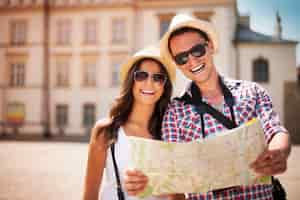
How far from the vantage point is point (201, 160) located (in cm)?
149

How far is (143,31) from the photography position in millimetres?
22266

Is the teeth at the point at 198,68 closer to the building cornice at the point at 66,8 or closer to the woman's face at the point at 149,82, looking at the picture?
the woman's face at the point at 149,82

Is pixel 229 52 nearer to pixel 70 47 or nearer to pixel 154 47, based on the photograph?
pixel 70 47

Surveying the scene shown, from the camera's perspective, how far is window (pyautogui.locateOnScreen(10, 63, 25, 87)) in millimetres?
23938

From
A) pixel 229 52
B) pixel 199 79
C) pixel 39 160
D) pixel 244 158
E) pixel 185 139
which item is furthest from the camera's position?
pixel 229 52

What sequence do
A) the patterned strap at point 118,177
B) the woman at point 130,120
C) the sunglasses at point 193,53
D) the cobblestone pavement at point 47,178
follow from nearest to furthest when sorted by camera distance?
the sunglasses at point 193,53, the patterned strap at point 118,177, the woman at point 130,120, the cobblestone pavement at point 47,178

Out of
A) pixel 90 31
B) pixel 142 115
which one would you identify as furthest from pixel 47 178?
pixel 90 31

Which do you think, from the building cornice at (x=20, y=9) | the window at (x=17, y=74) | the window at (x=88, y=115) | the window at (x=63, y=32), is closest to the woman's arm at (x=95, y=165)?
the window at (x=88, y=115)

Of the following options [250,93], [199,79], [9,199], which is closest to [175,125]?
[199,79]

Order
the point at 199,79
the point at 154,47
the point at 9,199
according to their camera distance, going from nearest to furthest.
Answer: the point at 199,79 < the point at 154,47 < the point at 9,199

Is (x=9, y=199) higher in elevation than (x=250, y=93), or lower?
lower

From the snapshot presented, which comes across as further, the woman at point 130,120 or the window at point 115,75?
the window at point 115,75

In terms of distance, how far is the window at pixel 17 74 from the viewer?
2394 cm

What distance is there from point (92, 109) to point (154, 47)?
2090cm
